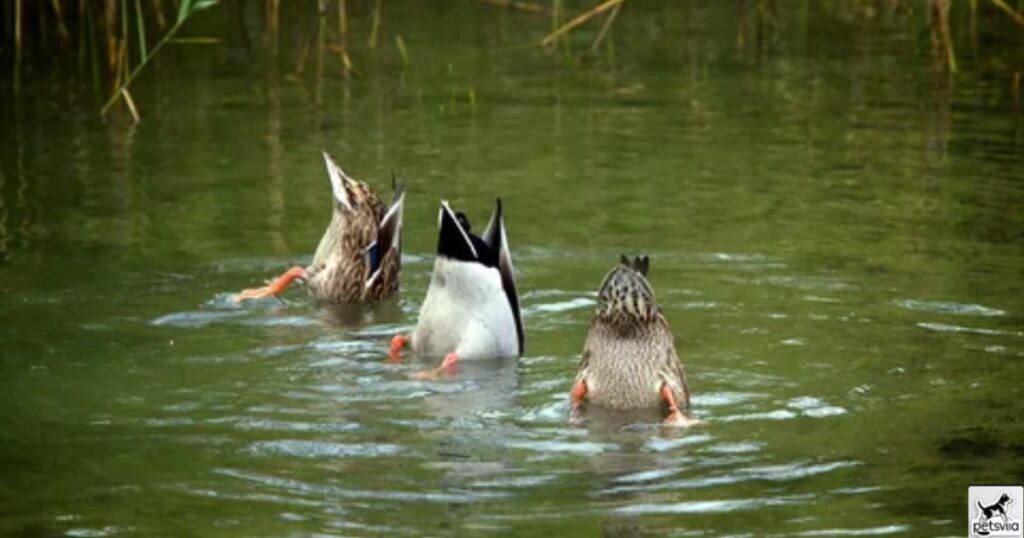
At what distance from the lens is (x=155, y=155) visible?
13.9 meters

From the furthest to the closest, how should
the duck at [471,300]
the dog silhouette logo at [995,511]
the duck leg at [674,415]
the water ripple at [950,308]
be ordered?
the water ripple at [950,308] < the duck at [471,300] < the duck leg at [674,415] < the dog silhouette logo at [995,511]

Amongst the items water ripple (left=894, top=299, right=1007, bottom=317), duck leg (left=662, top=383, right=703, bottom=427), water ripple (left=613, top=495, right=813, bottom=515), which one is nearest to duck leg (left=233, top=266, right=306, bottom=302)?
duck leg (left=662, top=383, right=703, bottom=427)

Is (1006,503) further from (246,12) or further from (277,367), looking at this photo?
(246,12)

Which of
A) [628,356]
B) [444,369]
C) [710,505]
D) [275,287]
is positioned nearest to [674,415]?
[628,356]

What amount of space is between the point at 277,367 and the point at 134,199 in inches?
135

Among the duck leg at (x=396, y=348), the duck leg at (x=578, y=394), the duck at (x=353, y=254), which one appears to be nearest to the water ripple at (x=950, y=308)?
the duck leg at (x=578, y=394)

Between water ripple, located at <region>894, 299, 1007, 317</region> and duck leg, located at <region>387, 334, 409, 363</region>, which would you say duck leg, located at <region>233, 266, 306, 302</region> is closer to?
duck leg, located at <region>387, 334, 409, 363</region>

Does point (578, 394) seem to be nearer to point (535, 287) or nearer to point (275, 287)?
point (535, 287)

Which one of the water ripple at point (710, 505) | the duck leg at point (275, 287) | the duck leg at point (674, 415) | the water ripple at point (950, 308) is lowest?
Answer: the water ripple at point (710, 505)

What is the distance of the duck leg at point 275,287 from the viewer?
10.8 m

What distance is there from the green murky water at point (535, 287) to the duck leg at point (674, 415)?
0.32 feet

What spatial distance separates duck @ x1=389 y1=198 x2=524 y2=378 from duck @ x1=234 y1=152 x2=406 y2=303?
44.8 inches

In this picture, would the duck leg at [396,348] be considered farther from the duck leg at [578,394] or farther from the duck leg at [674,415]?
the duck leg at [674,415]

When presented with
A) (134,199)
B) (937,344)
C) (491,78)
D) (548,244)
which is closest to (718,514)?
(937,344)
